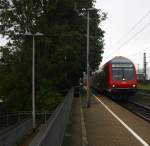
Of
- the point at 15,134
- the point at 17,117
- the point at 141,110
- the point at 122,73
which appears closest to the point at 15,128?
the point at 15,134

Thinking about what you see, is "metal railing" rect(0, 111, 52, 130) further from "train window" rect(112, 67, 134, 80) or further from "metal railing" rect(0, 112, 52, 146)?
"train window" rect(112, 67, 134, 80)

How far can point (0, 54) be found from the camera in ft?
163

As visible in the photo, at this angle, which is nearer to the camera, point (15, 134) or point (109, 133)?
point (109, 133)

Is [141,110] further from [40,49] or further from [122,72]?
[40,49]

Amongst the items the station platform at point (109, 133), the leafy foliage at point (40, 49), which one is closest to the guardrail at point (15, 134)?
the station platform at point (109, 133)

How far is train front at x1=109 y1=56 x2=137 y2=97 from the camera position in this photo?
40.0m

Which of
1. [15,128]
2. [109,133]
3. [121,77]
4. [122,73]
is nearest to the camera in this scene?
[109,133]

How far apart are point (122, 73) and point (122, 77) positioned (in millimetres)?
356

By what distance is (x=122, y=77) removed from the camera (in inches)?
1596

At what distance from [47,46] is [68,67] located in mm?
3402

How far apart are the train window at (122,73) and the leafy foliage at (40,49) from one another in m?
9.03

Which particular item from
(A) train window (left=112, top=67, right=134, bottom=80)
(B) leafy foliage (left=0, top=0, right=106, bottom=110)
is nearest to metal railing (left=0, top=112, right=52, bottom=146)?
(B) leafy foliage (left=0, top=0, right=106, bottom=110)

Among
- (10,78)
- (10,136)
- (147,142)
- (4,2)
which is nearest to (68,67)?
(10,78)

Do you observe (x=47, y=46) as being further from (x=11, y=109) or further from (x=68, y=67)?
(x=11, y=109)
